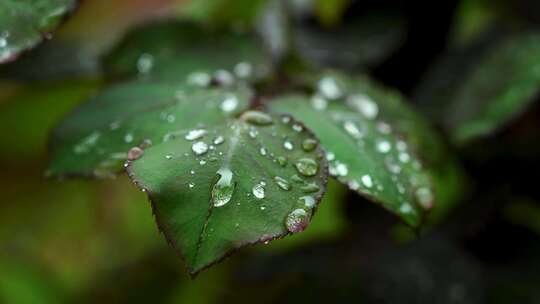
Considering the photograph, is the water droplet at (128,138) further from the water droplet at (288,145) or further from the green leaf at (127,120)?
the water droplet at (288,145)

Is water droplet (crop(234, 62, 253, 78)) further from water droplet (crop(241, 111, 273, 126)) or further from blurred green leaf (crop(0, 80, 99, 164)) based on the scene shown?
blurred green leaf (crop(0, 80, 99, 164))

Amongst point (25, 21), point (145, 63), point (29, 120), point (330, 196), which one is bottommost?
point (330, 196)

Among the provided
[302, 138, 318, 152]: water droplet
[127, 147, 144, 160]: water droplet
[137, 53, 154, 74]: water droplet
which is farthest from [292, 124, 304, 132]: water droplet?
[137, 53, 154, 74]: water droplet

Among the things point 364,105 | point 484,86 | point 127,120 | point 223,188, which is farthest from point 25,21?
point 484,86

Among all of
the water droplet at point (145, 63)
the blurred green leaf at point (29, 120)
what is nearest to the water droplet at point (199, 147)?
the water droplet at point (145, 63)

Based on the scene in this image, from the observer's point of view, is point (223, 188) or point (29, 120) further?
Result: point (29, 120)

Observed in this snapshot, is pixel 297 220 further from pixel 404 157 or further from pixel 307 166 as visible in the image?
pixel 404 157

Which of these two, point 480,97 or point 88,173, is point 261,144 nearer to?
point 88,173
